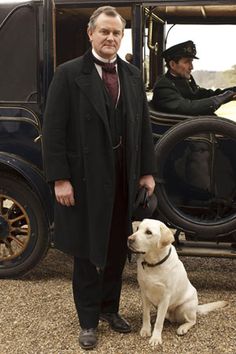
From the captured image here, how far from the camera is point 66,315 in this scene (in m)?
3.86

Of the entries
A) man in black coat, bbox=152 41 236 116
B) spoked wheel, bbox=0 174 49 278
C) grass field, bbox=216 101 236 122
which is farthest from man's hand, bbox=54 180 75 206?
grass field, bbox=216 101 236 122

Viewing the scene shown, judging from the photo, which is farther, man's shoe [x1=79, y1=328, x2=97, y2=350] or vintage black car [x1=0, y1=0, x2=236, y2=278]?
vintage black car [x1=0, y1=0, x2=236, y2=278]

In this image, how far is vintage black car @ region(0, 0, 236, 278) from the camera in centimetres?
395

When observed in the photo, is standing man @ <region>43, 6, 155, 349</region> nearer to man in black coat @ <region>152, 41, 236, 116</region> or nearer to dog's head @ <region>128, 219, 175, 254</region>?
dog's head @ <region>128, 219, 175, 254</region>

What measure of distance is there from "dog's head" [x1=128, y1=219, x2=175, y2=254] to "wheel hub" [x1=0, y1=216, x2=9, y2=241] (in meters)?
1.45

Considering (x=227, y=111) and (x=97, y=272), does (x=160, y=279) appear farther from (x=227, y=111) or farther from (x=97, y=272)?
(x=227, y=111)

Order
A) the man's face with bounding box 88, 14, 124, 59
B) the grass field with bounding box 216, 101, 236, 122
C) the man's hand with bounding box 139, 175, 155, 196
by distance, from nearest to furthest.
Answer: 1. the man's face with bounding box 88, 14, 124, 59
2. the man's hand with bounding box 139, 175, 155, 196
3. the grass field with bounding box 216, 101, 236, 122

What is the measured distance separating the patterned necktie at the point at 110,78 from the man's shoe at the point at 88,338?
1.42 m

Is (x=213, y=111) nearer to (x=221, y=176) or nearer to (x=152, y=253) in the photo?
(x=221, y=176)

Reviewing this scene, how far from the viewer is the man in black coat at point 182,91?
4.04 meters

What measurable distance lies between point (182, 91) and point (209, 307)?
1704mm

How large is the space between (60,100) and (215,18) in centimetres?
203

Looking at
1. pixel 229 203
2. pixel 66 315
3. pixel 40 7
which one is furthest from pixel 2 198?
pixel 229 203

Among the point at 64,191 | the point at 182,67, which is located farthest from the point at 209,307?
the point at 182,67
